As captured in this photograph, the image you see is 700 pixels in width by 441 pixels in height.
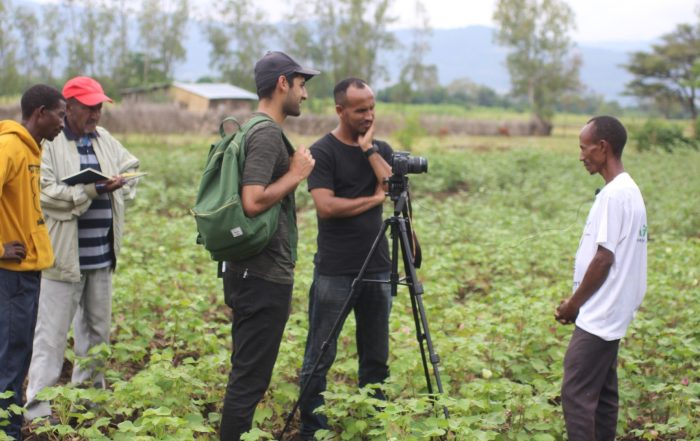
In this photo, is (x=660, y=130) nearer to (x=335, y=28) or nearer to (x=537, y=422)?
(x=537, y=422)

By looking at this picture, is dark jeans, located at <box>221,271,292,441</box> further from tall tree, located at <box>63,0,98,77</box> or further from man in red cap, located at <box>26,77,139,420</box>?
tall tree, located at <box>63,0,98,77</box>

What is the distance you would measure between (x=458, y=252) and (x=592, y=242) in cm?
510

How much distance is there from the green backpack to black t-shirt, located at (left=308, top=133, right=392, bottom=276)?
0.69 m

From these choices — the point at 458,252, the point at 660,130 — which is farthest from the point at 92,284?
the point at 660,130

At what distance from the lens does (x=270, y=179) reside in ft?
11.8

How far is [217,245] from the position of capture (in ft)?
11.5

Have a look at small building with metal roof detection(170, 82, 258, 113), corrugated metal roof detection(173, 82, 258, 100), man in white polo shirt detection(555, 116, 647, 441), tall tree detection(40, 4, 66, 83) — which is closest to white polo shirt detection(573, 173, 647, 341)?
man in white polo shirt detection(555, 116, 647, 441)

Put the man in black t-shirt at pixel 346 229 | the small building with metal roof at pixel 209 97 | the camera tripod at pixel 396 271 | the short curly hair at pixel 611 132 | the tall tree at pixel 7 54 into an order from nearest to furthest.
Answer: the short curly hair at pixel 611 132 → the camera tripod at pixel 396 271 → the man in black t-shirt at pixel 346 229 → the tall tree at pixel 7 54 → the small building with metal roof at pixel 209 97

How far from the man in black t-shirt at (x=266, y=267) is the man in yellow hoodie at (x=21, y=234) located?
0.94 m

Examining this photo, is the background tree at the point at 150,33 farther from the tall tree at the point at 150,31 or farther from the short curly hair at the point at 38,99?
the short curly hair at the point at 38,99

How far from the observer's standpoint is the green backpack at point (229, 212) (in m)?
3.46

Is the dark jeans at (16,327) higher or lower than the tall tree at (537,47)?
lower

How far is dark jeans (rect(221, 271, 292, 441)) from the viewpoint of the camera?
3637 millimetres

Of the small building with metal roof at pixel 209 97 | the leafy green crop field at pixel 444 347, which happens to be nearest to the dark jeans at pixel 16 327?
the leafy green crop field at pixel 444 347
